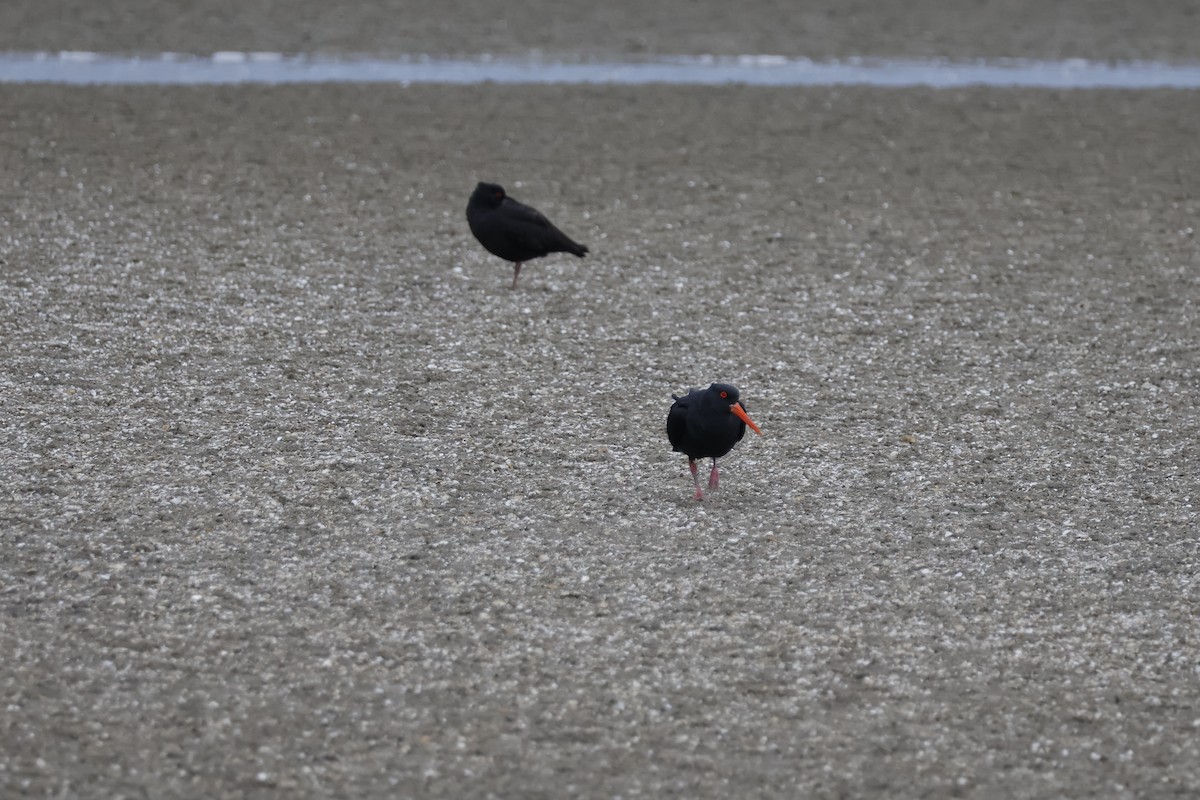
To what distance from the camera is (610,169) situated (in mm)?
13125

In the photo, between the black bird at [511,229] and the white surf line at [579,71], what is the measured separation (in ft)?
20.5

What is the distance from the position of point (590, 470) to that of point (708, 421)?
0.96 m

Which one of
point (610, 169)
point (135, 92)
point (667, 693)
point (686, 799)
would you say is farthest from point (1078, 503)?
point (135, 92)

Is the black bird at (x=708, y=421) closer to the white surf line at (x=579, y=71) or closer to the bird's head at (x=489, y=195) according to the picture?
the bird's head at (x=489, y=195)

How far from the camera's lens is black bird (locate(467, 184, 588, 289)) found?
1013cm

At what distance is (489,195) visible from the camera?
33.6ft

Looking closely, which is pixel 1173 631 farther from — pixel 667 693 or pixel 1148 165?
pixel 1148 165

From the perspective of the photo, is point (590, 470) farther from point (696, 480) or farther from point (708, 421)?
point (708, 421)

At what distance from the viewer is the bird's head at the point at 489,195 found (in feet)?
33.6

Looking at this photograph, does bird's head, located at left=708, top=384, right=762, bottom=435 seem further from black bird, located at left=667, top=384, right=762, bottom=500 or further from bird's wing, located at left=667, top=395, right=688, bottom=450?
bird's wing, located at left=667, top=395, right=688, bottom=450

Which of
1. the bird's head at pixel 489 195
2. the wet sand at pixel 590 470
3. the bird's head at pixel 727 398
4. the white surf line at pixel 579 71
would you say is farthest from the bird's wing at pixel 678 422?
the white surf line at pixel 579 71

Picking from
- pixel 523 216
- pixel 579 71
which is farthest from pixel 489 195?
pixel 579 71

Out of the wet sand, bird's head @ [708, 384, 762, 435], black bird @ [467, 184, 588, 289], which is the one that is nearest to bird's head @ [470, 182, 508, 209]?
black bird @ [467, 184, 588, 289]

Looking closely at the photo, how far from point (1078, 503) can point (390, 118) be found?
9.15 meters
